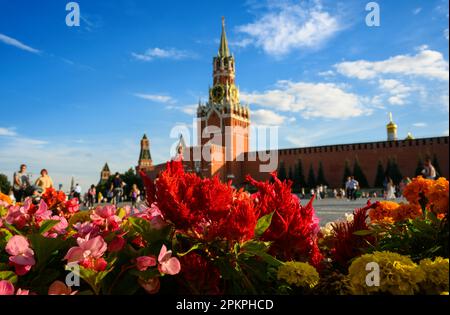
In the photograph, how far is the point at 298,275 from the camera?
1.16m

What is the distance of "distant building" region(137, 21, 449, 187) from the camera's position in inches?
1448

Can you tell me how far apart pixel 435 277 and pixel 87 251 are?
2.90 ft

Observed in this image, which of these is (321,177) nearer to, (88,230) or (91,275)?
(88,230)

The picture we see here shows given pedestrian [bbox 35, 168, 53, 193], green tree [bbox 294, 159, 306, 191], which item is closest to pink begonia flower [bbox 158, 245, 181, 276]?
pedestrian [bbox 35, 168, 53, 193]

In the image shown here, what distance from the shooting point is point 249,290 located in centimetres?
112

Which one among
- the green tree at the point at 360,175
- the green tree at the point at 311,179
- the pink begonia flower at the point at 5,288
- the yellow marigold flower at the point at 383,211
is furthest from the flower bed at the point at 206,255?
the green tree at the point at 311,179

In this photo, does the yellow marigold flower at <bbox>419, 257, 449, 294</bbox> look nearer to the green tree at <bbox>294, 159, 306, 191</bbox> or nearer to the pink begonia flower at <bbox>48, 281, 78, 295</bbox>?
the pink begonia flower at <bbox>48, 281, 78, 295</bbox>

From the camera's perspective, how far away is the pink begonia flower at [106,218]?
1402 mm

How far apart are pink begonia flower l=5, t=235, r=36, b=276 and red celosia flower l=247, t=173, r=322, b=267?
0.69m

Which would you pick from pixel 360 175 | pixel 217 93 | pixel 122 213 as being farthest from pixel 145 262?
pixel 217 93

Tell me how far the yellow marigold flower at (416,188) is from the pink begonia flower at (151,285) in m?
1.27

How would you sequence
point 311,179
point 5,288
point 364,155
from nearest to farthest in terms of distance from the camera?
1. point 5,288
2. point 364,155
3. point 311,179

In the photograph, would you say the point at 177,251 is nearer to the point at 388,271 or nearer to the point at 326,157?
the point at 388,271
